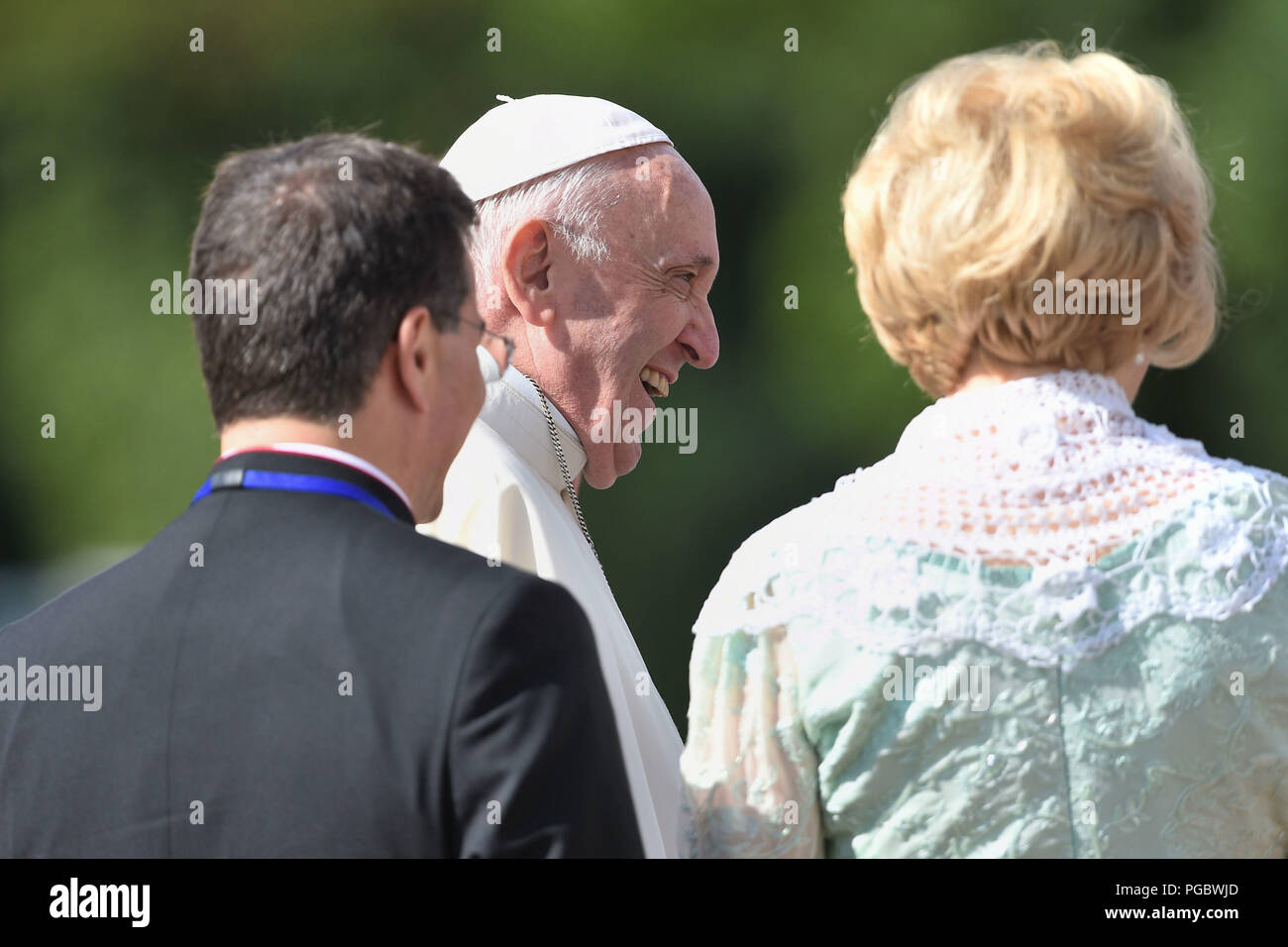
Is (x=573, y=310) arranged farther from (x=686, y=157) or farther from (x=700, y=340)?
(x=686, y=157)

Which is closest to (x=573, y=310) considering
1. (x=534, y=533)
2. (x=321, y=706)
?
(x=534, y=533)

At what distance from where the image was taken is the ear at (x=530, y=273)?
123 inches

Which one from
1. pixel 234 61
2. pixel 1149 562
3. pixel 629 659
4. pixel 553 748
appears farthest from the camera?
pixel 234 61

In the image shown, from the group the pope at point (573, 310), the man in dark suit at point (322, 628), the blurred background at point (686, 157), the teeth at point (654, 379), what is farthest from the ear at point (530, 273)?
the blurred background at point (686, 157)

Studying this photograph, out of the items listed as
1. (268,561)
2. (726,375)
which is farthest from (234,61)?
(268,561)

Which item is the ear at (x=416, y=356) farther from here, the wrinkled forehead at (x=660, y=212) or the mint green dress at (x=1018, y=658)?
the wrinkled forehead at (x=660, y=212)

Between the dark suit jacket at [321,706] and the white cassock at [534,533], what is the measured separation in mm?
1021

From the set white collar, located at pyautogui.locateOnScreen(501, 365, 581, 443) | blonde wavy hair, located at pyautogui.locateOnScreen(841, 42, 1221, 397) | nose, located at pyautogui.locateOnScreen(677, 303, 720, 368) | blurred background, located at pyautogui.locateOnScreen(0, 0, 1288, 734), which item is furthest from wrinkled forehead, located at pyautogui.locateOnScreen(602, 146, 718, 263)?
blurred background, located at pyautogui.locateOnScreen(0, 0, 1288, 734)

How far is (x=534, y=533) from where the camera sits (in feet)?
9.45

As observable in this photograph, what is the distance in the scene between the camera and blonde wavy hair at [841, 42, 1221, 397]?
179cm

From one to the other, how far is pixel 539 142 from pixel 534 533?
83 centimetres

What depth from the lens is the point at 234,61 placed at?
743 centimetres

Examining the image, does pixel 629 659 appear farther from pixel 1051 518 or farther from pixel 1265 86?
pixel 1265 86

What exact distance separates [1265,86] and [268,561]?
644 cm
